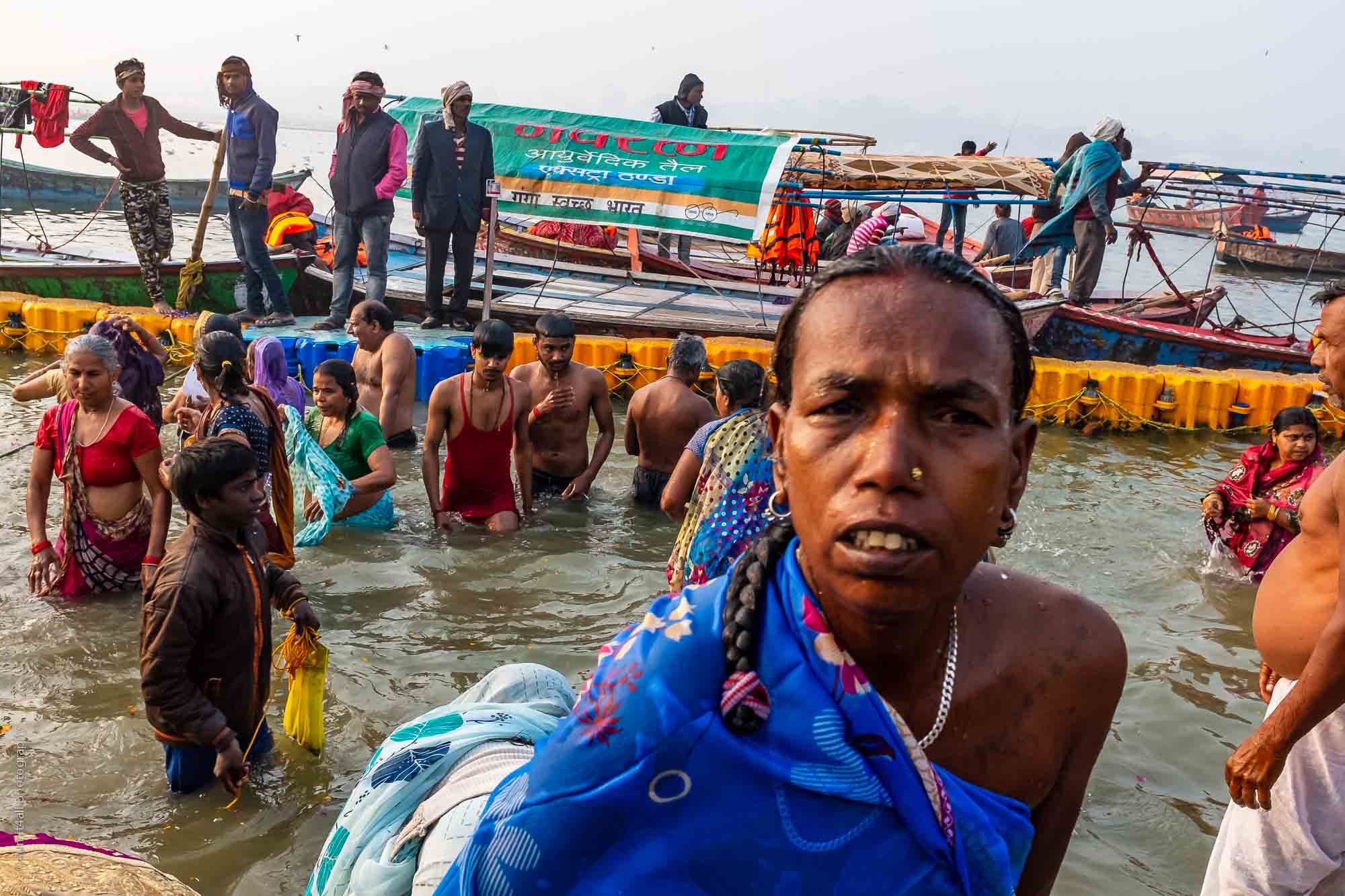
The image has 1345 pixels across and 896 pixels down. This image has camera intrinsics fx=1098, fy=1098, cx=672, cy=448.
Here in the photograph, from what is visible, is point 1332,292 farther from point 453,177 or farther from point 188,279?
point 188,279

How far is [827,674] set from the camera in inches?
43.9

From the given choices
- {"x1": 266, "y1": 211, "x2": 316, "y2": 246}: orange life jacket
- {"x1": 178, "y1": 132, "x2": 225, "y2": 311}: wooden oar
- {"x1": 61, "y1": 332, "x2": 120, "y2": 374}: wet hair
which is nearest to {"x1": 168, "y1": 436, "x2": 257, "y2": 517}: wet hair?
{"x1": 61, "y1": 332, "x2": 120, "y2": 374}: wet hair

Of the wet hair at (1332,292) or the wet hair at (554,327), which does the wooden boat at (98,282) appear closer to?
the wet hair at (554,327)

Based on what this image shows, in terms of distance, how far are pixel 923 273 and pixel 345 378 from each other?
5.75 m

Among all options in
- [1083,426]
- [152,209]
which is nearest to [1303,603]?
[1083,426]

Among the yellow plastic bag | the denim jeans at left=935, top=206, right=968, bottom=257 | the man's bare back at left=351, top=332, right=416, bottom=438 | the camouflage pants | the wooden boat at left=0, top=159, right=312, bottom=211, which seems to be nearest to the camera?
the yellow plastic bag

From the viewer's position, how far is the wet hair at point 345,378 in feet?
21.1

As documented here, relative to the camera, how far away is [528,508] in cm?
742

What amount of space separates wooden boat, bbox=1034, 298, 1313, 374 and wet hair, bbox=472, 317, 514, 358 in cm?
735

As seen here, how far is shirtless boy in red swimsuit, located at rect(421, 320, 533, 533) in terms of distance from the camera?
269 inches

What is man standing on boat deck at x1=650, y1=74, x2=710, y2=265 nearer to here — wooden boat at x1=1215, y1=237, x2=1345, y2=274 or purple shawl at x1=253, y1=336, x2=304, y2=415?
purple shawl at x1=253, y1=336, x2=304, y2=415

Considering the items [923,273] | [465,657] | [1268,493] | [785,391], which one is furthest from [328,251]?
[923,273]

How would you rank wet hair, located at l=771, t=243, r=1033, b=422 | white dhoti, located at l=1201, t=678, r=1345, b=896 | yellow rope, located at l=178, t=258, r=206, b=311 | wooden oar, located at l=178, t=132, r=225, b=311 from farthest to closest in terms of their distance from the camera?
yellow rope, located at l=178, t=258, r=206, b=311
wooden oar, located at l=178, t=132, r=225, b=311
white dhoti, located at l=1201, t=678, r=1345, b=896
wet hair, located at l=771, t=243, r=1033, b=422

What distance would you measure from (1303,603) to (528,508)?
17.4 ft
